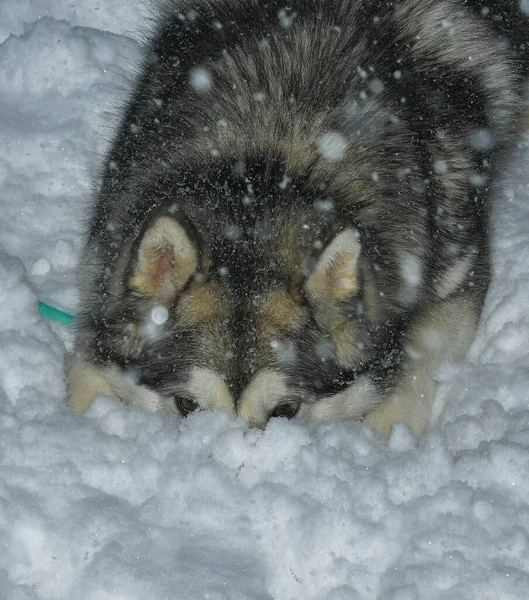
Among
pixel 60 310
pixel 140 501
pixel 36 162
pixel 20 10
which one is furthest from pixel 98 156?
pixel 140 501

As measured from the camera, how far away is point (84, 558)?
11.2ft

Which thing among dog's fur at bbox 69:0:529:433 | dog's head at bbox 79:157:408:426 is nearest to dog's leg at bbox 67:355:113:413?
dog's fur at bbox 69:0:529:433

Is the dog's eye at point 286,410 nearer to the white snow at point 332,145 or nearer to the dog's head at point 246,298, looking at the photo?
the dog's head at point 246,298

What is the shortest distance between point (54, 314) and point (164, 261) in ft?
4.26

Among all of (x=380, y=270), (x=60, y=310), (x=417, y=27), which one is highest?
(x=417, y=27)

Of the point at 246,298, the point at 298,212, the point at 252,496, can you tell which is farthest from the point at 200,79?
the point at 252,496

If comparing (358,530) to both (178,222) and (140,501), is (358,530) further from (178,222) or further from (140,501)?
(178,222)

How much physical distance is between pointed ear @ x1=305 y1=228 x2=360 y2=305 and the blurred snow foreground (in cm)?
56

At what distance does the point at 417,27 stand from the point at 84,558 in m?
3.04

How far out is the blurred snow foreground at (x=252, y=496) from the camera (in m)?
3.39

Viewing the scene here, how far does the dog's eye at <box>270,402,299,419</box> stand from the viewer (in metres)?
3.76

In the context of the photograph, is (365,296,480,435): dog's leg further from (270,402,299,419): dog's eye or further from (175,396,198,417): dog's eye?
(175,396,198,417): dog's eye

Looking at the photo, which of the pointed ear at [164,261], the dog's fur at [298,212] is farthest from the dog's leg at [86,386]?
the pointed ear at [164,261]

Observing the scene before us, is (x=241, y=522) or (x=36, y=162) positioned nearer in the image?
(x=241, y=522)
